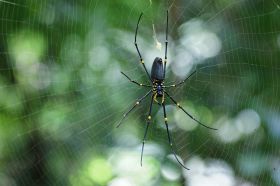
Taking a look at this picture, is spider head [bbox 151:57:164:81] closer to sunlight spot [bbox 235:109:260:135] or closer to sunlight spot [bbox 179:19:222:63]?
sunlight spot [bbox 179:19:222:63]

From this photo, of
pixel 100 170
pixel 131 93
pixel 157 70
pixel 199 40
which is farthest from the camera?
pixel 199 40

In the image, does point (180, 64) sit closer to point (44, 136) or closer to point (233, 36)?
point (233, 36)

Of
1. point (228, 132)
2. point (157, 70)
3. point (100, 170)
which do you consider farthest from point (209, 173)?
point (157, 70)

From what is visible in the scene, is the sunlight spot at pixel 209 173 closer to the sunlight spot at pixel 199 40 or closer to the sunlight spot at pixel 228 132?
Result: the sunlight spot at pixel 228 132

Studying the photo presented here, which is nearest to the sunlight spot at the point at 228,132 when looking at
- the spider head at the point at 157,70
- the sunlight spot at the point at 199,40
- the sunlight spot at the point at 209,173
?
the sunlight spot at the point at 209,173

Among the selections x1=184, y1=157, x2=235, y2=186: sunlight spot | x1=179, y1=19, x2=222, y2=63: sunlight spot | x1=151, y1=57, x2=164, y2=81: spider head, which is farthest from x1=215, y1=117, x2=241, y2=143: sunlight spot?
x1=151, y1=57, x2=164, y2=81: spider head

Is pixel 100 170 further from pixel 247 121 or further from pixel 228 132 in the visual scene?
pixel 247 121

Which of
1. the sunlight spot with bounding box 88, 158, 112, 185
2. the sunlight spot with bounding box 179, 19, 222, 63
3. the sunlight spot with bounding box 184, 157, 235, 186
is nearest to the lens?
the sunlight spot with bounding box 184, 157, 235, 186
